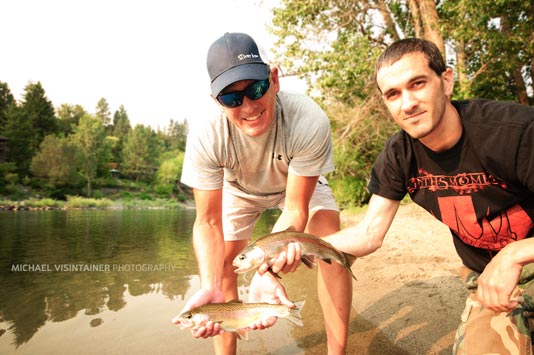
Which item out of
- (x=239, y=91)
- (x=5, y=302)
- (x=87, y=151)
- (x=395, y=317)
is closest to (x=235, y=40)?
(x=239, y=91)

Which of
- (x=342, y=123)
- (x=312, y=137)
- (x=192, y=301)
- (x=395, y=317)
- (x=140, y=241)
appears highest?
(x=342, y=123)

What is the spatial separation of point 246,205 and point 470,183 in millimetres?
2164

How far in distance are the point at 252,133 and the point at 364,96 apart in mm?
13173

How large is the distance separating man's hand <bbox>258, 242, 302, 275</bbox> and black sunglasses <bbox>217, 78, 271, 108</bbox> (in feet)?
3.77

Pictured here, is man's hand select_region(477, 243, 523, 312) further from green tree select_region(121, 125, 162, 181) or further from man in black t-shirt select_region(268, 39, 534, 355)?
green tree select_region(121, 125, 162, 181)

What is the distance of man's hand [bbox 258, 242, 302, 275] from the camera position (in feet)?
8.36

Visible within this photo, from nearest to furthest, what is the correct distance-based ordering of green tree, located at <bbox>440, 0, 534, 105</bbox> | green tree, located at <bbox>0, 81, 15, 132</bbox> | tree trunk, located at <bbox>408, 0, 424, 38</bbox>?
green tree, located at <bbox>440, 0, 534, 105</bbox> → tree trunk, located at <bbox>408, 0, 424, 38</bbox> → green tree, located at <bbox>0, 81, 15, 132</bbox>

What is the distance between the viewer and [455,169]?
2646 millimetres

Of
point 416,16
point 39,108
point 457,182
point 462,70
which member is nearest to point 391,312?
point 457,182

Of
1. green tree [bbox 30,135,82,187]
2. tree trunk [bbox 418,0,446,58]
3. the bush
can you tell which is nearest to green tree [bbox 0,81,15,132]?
green tree [bbox 30,135,82,187]

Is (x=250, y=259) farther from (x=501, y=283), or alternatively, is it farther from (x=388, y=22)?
(x=388, y=22)

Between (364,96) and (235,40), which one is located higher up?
(364,96)

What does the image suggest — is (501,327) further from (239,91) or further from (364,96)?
(364,96)

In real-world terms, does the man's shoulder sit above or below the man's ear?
below
